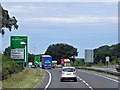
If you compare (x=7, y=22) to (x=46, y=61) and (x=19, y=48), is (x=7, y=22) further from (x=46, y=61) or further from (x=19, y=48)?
(x=46, y=61)

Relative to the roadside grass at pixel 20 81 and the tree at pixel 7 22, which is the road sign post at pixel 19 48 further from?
the tree at pixel 7 22

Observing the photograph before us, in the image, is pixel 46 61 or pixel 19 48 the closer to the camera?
pixel 19 48

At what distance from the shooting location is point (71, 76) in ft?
144

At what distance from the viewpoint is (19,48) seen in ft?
128

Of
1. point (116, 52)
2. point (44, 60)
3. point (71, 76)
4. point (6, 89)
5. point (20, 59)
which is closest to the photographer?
point (6, 89)

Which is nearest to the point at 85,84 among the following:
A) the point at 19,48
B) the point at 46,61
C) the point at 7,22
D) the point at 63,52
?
the point at 19,48

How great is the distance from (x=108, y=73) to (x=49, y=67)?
46.6 m

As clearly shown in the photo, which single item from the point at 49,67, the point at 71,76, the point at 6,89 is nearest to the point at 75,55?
the point at 49,67

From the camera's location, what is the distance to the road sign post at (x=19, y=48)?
38.2m

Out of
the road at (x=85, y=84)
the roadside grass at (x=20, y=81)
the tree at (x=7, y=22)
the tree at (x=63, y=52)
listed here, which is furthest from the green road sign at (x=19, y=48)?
the tree at (x=63, y=52)

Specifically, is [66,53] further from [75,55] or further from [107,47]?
[107,47]

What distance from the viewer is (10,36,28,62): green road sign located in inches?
1505

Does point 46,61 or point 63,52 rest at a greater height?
point 63,52

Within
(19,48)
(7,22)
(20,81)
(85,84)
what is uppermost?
(7,22)
